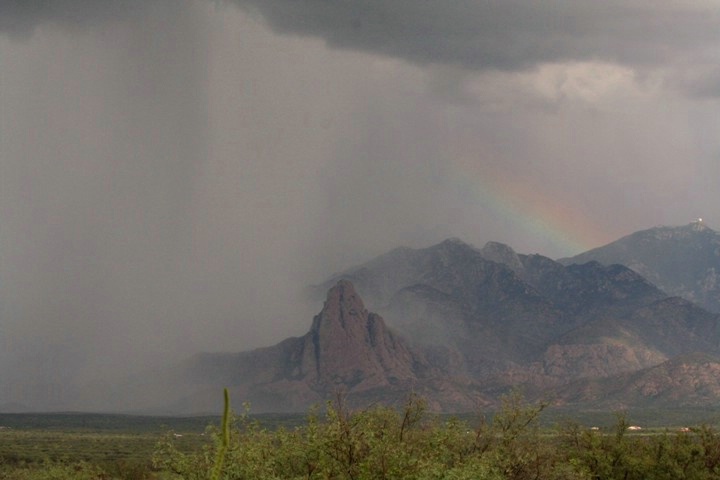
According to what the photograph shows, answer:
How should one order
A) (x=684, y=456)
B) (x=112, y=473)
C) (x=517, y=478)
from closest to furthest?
(x=517, y=478), (x=684, y=456), (x=112, y=473)

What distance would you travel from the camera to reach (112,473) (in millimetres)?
144000

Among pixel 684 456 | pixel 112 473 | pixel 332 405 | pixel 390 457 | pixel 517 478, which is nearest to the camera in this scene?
pixel 390 457

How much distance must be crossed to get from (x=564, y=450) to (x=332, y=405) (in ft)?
163

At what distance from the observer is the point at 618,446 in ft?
362

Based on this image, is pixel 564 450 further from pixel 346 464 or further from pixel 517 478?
pixel 346 464

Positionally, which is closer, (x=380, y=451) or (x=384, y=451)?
→ (x=384, y=451)

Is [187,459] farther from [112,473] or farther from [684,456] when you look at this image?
[112,473]

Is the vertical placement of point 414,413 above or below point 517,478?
above

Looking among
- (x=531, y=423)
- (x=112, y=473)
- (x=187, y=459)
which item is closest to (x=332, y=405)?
(x=187, y=459)

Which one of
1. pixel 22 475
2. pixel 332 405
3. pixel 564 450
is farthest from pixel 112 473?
pixel 332 405

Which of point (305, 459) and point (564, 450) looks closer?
point (305, 459)

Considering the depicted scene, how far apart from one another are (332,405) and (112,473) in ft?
283

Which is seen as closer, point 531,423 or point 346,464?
point 346,464

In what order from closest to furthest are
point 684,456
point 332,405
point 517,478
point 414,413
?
point 332,405, point 517,478, point 414,413, point 684,456
